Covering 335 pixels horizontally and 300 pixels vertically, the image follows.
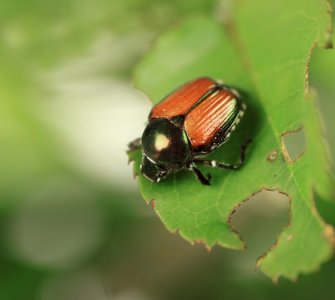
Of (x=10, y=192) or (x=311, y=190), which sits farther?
(x=10, y=192)

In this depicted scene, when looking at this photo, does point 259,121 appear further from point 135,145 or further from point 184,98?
point 135,145

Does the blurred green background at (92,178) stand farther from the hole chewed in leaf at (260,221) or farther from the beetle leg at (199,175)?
the beetle leg at (199,175)

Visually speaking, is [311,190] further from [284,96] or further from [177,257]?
[177,257]

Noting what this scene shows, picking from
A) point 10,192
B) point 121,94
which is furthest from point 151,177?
point 121,94

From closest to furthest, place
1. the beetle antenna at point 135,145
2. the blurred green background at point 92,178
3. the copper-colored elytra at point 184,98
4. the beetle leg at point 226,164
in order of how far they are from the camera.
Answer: the beetle leg at point 226,164
the copper-colored elytra at point 184,98
the beetle antenna at point 135,145
the blurred green background at point 92,178

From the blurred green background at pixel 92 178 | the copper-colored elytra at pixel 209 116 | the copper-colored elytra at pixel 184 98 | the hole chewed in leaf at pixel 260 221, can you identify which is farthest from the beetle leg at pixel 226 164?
the hole chewed in leaf at pixel 260 221

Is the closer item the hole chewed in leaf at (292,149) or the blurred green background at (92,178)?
the hole chewed in leaf at (292,149)

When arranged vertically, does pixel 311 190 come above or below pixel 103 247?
above

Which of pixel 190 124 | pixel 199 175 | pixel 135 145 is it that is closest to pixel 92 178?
pixel 135 145
